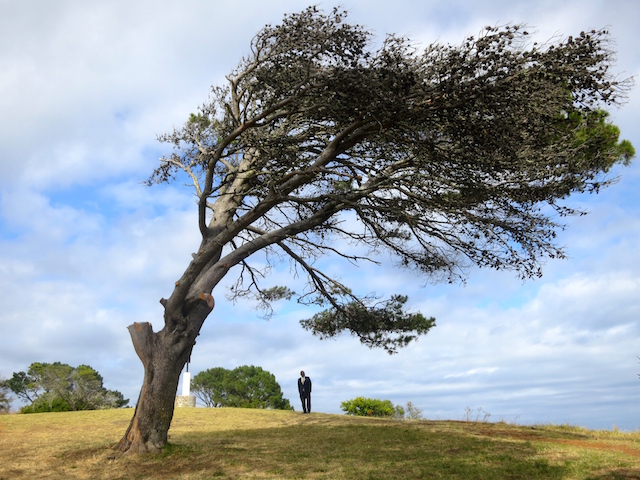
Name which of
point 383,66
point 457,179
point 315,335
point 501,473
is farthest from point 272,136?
point 501,473

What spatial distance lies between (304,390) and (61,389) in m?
18.1

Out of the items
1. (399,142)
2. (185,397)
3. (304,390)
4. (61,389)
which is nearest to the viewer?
(399,142)

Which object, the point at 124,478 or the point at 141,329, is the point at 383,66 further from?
the point at 124,478

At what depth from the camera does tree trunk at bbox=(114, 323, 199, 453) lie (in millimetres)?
12328

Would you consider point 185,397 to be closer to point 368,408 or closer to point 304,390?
point 304,390

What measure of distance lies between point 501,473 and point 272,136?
820 centimetres

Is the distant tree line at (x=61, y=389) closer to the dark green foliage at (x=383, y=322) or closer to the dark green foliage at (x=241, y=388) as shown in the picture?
the dark green foliage at (x=241, y=388)

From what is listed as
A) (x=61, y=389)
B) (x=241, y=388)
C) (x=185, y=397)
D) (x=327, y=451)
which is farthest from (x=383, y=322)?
(x=241, y=388)

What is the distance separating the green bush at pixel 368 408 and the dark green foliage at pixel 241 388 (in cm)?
1468

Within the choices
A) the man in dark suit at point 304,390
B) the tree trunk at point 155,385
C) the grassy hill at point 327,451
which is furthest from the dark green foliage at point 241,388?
the tree trunk at point 155,385

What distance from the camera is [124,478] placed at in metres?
10.7

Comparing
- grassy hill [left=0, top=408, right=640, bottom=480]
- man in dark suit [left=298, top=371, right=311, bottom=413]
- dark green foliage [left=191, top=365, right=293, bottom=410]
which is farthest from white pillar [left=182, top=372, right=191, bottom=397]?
dark green foliage [left=191, top=365, right=293, bottom=410]

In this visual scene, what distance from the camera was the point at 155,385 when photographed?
40.8 ft

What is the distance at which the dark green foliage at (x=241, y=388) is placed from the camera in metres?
42.3
